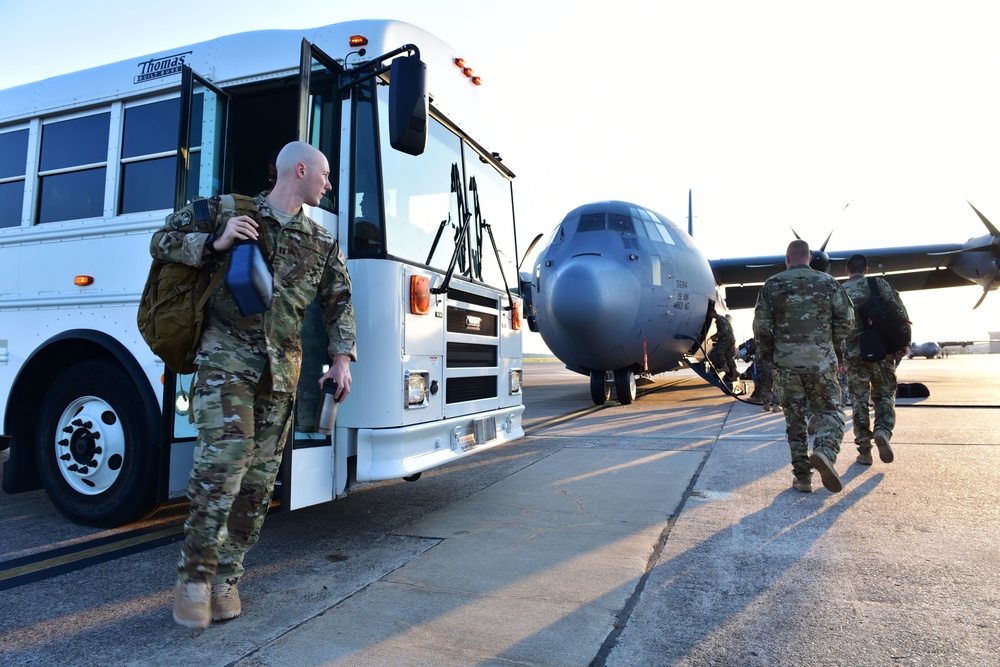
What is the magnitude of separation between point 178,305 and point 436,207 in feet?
6.88

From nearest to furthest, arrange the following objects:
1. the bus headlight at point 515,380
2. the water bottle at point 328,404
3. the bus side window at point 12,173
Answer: the water bottle at point 328,404 < the bus side window at point 12,173 < the bus headlight at point 515,380

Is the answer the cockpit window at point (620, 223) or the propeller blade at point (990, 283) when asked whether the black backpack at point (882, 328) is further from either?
the propeller blade at point (990, 283)

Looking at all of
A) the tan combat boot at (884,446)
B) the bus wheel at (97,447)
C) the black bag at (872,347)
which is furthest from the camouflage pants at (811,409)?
the bus wheel at (97,447)

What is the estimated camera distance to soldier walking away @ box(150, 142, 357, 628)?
Answer: 2.47 m

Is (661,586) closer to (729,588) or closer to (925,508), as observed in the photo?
(729,588)

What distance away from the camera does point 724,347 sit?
43.9ft

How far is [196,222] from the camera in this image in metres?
2.57

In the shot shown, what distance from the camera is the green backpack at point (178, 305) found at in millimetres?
2510

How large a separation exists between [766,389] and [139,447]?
32.5 ft

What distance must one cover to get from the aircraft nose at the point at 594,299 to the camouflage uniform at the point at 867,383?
3803mm

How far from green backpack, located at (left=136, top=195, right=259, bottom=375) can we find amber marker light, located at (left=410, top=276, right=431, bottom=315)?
3.90ft

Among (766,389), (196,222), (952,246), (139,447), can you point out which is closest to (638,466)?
(139,447)

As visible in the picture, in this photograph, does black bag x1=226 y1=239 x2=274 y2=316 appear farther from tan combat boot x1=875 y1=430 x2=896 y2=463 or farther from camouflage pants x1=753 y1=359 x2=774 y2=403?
camouflage pants x1=753 y1=359 x2=774 y2=403

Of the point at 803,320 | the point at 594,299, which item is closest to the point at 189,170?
the point at 803,320
